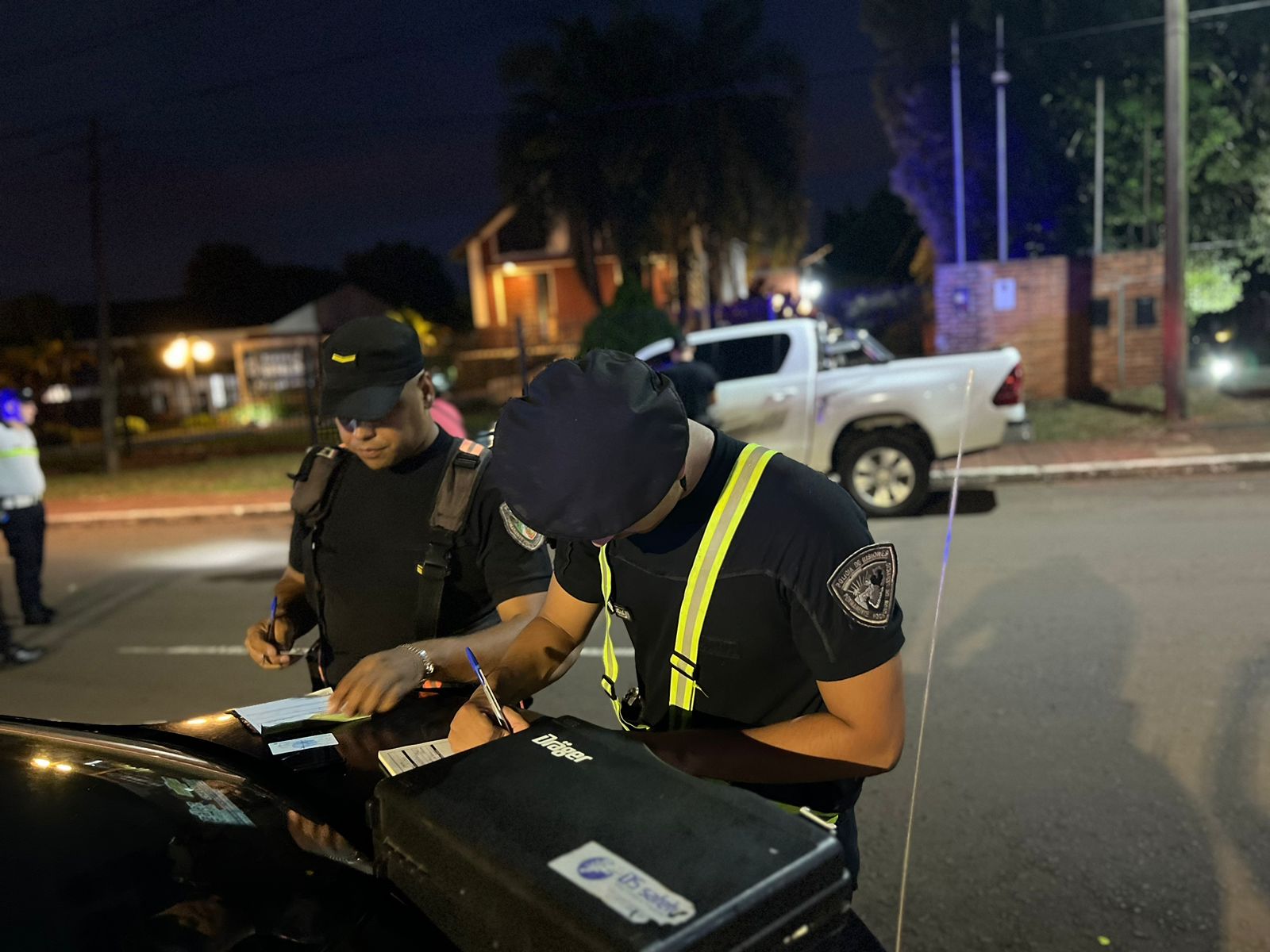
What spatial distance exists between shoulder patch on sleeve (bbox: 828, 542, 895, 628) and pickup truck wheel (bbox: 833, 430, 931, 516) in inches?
311

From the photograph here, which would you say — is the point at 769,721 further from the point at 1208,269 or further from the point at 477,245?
the point at 477,245

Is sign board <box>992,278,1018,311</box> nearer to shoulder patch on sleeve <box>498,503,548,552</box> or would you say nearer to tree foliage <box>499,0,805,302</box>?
tree foliage <box>499,0,805,302</box>

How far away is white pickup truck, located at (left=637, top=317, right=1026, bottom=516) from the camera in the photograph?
9.23 m

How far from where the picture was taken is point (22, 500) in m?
7.30

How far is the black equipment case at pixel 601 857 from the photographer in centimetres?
105

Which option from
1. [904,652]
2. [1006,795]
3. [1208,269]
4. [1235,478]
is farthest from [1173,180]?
[1006,795]

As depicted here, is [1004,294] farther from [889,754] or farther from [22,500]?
[889,754]

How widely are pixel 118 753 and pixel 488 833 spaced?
940 millimetres

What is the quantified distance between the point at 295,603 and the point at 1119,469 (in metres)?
10.1

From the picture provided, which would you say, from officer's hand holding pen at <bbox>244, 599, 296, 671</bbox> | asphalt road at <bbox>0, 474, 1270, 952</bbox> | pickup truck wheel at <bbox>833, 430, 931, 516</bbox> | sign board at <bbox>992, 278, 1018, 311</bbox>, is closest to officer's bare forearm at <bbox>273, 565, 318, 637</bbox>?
officer's hand holding pen at <bbox>244, 599, 296, 671</bbox>

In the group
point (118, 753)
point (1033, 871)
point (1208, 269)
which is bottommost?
point (1033, 871)

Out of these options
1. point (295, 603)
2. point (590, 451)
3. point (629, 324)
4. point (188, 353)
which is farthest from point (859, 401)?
point (188, 353)

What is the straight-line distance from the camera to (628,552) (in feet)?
5.73

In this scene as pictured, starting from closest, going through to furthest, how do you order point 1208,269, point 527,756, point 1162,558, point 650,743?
point 527,756
point 650,743
point 1162,558
point 1208,269
